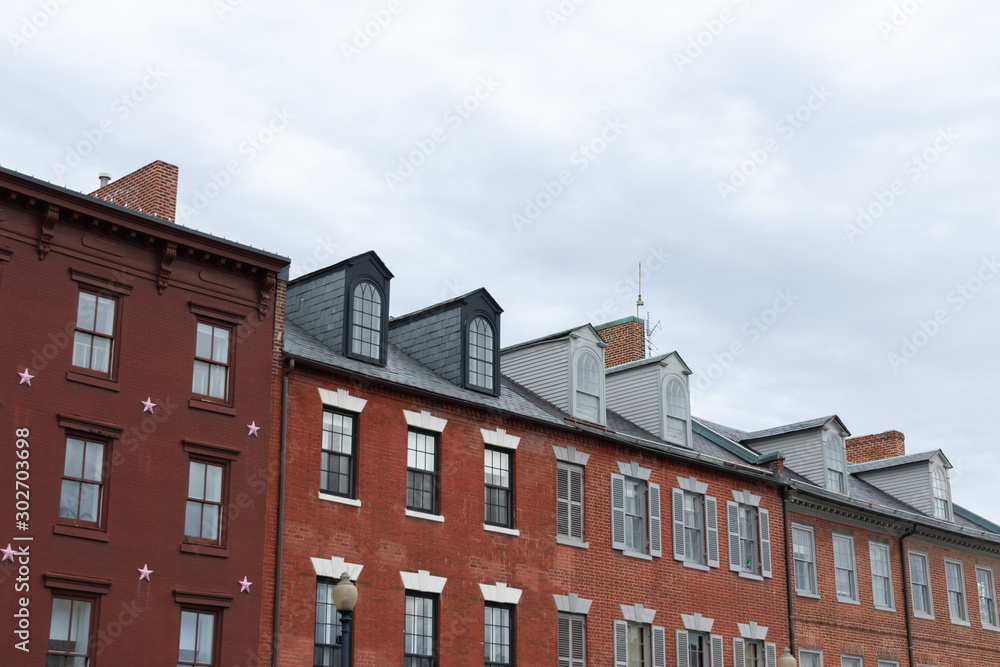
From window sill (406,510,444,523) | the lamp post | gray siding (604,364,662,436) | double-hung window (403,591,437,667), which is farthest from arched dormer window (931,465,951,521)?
the lamp post

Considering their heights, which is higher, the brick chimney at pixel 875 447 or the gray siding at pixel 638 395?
the brick chimney at pixel 875 447

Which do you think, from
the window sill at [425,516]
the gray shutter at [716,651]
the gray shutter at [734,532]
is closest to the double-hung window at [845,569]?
the gray shutter at [734,532]

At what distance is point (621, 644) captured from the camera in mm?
29797

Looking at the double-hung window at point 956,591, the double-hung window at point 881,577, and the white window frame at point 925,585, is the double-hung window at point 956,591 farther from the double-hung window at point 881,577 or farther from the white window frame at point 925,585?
the double-hung window at point 881,577

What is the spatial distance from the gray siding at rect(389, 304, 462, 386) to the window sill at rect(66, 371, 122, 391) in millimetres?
8690

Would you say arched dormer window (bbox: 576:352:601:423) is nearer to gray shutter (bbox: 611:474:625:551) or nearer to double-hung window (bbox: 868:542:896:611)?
gray shutter (bbox: 611:474:625:551)

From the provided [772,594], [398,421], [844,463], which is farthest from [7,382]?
[844,463]

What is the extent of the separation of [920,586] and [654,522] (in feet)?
40.9

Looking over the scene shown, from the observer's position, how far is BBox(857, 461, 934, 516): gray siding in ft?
141

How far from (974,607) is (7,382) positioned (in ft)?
105

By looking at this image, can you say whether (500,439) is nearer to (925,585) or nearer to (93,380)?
(93,380)

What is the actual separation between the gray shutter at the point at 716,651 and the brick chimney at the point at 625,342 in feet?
31.3

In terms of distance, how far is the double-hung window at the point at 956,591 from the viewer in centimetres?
4034

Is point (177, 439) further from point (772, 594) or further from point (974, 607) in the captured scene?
point (974, 607)
